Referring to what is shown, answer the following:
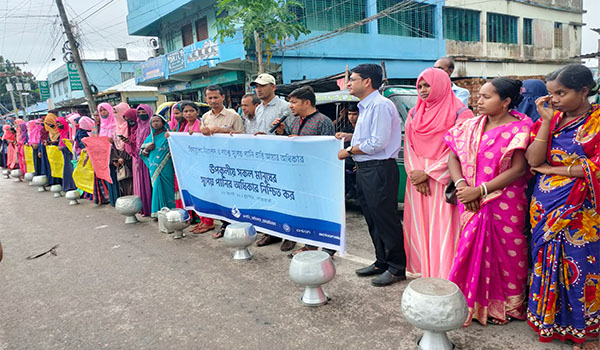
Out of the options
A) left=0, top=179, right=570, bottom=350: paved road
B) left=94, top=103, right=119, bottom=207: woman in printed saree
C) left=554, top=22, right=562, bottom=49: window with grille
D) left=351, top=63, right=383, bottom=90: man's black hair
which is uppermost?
left=554, top=22, right=562, bottom=49: window with grille

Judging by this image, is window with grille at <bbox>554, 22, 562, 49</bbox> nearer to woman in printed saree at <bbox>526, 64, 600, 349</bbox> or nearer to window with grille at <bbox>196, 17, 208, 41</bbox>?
window with grille at <bbox>196, 17, 208, 41</bbox>

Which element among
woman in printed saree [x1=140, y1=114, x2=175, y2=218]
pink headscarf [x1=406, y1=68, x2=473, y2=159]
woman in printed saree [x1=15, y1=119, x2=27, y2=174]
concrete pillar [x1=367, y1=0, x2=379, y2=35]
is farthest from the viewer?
concrete pillar [x1=367, y1=0, x2=379, y2=35]

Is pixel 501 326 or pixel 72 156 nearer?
pixel 501 326

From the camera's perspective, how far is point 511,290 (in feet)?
8.32

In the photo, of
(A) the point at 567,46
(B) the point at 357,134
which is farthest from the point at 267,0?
(A) the point at 567,46

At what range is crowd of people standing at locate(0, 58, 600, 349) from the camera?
2.21 meters

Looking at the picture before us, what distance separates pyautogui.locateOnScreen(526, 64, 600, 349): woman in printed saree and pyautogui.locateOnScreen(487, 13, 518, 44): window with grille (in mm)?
20654

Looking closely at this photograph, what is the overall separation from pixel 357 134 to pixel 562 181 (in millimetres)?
1388

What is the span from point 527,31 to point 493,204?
23.5 meters

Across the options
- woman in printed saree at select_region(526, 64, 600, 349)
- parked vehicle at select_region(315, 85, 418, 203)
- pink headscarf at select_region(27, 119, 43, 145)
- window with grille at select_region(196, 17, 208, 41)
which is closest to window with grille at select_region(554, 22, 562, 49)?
window with grille at select_region(196, 17, 208, 41)

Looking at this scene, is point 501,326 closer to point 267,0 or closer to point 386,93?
point 386,93

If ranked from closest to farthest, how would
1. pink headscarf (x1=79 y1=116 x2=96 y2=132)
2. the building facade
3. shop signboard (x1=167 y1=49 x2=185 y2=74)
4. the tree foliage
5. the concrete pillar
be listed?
1. pink headscarf (x1=79 y1=116 x2=96 y2=132)
2. the tree foliage
3. shop signboard (x1=167 y1=49 x2=185 y2=74)
4. the concrete pillar
5. the building facade

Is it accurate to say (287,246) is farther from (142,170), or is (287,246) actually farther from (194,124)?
(142,170)

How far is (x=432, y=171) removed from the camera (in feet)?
9.30
